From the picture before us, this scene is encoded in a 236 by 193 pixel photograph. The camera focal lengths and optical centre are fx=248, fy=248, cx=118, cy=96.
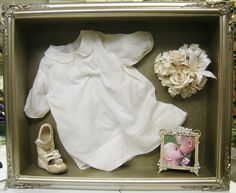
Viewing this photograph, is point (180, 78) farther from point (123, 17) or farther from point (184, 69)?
point (123, 17)

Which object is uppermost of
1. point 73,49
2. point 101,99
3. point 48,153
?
point 73,49

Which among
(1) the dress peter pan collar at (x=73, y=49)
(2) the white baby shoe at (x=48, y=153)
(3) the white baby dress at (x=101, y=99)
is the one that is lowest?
(2) the white baby shoe at (x=48, y=153)

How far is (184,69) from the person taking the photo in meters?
0.74

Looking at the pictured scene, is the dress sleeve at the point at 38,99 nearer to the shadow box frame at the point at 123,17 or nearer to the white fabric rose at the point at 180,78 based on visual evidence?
the shadow box frame at the point at 123,17

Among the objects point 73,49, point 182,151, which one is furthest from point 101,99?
point 182,151

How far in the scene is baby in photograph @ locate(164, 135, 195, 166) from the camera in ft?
2.35

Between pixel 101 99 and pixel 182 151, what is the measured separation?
287 millimetres

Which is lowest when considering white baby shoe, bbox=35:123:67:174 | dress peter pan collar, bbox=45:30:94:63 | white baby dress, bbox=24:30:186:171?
white baby shoe, bbox=35:123:67:174

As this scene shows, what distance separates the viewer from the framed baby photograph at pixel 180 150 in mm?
714

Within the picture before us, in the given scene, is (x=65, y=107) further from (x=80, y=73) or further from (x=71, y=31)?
(x=71, y=31)

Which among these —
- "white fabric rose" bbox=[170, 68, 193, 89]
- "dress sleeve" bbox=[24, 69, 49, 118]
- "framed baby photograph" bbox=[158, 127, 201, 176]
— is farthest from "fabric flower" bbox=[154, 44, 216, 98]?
"dress sleeve" bbox=[24, 69, 49, 118]

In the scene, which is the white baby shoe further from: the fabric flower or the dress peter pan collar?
the fabric flower

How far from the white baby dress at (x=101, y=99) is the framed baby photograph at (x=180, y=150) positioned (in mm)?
46

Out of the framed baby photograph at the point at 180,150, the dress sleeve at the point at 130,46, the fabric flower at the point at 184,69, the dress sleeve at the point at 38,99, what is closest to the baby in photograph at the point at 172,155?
the framed baby photograph at the point at 180,150
